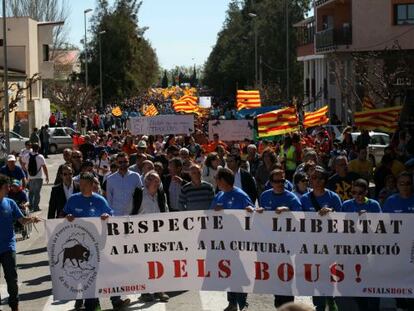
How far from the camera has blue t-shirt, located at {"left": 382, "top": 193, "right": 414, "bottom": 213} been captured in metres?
10.2

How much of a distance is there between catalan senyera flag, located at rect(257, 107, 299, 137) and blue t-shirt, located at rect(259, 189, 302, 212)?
14.0 metres

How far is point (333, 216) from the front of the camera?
385 inches

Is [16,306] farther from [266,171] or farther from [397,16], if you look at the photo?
[397,16]

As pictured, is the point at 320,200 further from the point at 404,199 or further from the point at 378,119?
the point at 378,119

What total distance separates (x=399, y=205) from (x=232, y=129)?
1615cm

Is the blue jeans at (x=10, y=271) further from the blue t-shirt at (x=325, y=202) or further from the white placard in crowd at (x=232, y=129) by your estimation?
the white placard in crowd at (x=232, y=129)

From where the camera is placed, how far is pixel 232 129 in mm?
26250

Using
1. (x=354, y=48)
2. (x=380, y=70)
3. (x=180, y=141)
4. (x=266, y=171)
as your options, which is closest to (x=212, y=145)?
(x=180, y=141)

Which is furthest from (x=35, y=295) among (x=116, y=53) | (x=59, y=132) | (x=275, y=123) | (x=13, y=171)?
(x=116, y=53)

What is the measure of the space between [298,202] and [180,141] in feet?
51.4

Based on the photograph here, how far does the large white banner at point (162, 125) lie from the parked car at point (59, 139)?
20.1 meters

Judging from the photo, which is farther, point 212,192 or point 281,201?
point 212,192

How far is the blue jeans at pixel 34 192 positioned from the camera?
72.4 feet

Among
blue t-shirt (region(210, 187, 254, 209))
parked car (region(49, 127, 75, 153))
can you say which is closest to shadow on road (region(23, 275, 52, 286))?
blue t-shirt (region(210, 187, 254, 209))
